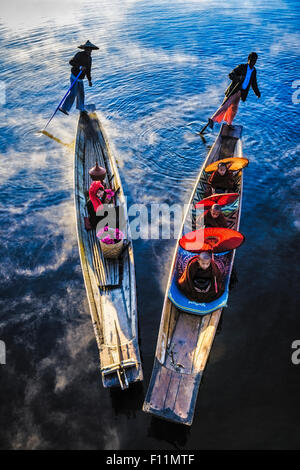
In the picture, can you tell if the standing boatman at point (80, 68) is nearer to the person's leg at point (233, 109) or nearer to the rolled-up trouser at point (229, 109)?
the rolled-up trouser at point (229, 109)

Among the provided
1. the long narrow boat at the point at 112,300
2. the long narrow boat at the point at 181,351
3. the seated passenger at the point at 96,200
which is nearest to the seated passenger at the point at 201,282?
the long narrow boat at the point at 181,351

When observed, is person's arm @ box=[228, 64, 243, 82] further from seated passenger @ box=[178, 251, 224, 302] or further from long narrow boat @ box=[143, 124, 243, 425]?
seated passenger @ box=[178, 251, 224, 302]

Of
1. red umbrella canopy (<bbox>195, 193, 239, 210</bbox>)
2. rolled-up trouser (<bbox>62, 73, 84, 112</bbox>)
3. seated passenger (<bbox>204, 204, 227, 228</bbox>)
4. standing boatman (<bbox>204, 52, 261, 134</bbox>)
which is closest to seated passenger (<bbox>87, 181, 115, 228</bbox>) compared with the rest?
red umbrella canopy (<bbox>195, 193, 239, 210</bbox>)

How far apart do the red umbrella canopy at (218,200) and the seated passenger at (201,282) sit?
7.50 feet

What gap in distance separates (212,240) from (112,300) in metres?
2.72

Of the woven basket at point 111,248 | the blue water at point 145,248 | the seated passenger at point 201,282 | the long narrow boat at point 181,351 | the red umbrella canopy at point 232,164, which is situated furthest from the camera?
the red umbrella canopy at point 232,164

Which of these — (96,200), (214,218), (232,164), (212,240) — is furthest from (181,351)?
(232,164)

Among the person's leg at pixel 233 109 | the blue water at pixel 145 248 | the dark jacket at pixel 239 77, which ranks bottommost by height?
the blue water at pixel 145 248

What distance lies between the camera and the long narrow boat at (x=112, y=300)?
5301 millimetres

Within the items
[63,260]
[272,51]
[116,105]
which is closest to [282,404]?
[63,260]

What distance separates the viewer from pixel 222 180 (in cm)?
893

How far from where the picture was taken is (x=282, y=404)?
5.83 meters

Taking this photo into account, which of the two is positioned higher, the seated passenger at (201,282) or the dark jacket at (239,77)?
the dark jacket at (239,77)
